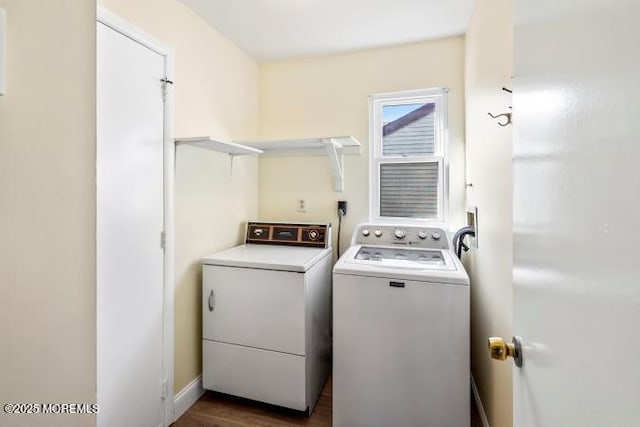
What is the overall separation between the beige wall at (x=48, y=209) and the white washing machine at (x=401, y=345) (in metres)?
1.16

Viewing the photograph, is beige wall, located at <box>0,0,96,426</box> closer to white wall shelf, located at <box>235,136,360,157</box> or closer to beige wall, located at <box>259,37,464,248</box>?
white wall shelf, located at <box>235,136,360,157</box>

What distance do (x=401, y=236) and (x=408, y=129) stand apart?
0.91 metres

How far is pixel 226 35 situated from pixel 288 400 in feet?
8.36

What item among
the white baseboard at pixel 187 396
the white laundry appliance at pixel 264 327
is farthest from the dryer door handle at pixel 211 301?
the white baseboard at pixel 187 396

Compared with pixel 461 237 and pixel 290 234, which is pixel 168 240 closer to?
pixel 290 234

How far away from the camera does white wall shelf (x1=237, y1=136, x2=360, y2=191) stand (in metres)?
2.18

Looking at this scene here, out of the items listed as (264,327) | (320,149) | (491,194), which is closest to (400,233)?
(491,194)

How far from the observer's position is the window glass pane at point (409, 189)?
237cm

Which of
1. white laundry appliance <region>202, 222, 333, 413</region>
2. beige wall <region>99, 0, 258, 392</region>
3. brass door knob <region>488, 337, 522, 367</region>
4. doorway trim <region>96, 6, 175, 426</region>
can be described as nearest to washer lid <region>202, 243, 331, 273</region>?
white laundry appliance <region>202, 222, 333, 413</region>

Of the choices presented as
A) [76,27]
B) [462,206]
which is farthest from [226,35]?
[462,206]

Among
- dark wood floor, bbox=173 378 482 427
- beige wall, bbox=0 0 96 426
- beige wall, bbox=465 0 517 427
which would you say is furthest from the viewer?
dark wood floor, bbox=173 378 482 427

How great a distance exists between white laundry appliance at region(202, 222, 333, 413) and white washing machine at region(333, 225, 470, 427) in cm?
24

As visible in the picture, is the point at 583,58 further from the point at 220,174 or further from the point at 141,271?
the point at 220,174

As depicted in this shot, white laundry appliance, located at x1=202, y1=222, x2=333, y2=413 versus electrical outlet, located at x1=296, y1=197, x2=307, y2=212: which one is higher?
electrical outlet, located at x1=296, y1=197, x2=307, y2=212
